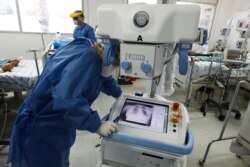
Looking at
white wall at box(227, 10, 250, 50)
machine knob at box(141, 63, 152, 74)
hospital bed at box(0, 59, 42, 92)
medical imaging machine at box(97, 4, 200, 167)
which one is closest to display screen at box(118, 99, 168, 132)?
medical imaging machine at box(97, 4, 200, 167)

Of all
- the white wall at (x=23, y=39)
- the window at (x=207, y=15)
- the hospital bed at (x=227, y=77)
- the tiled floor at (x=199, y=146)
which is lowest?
the tiled floor at (x=199, y=146)

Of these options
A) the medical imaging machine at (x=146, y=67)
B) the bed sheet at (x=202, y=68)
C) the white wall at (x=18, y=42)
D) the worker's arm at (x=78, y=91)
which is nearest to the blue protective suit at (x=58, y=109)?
the worker's arm at (x=78, y=91)

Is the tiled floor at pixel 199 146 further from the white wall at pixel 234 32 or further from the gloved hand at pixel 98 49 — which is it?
the white wall at pixel 234 32

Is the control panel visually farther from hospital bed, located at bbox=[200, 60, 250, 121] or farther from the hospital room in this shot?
hospital bed, located at bbox=[200, 60, 250, 121]

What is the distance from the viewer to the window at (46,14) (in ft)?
12.4

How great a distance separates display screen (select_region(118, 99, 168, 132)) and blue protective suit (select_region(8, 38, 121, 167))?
0.15 metres

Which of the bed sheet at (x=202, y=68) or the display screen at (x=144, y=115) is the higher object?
the display screen at (x=144, y=115)

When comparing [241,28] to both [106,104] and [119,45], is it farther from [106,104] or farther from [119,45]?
[119,45]

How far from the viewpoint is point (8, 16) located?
12.4ft

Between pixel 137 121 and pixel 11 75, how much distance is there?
1590mm

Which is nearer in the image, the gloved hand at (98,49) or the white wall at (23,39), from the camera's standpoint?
the gloved hand at (98,49)

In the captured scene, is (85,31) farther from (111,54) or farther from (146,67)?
(146,67)

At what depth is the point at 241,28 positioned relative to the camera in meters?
3.60

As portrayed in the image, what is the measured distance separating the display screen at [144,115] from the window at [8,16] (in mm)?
3846
